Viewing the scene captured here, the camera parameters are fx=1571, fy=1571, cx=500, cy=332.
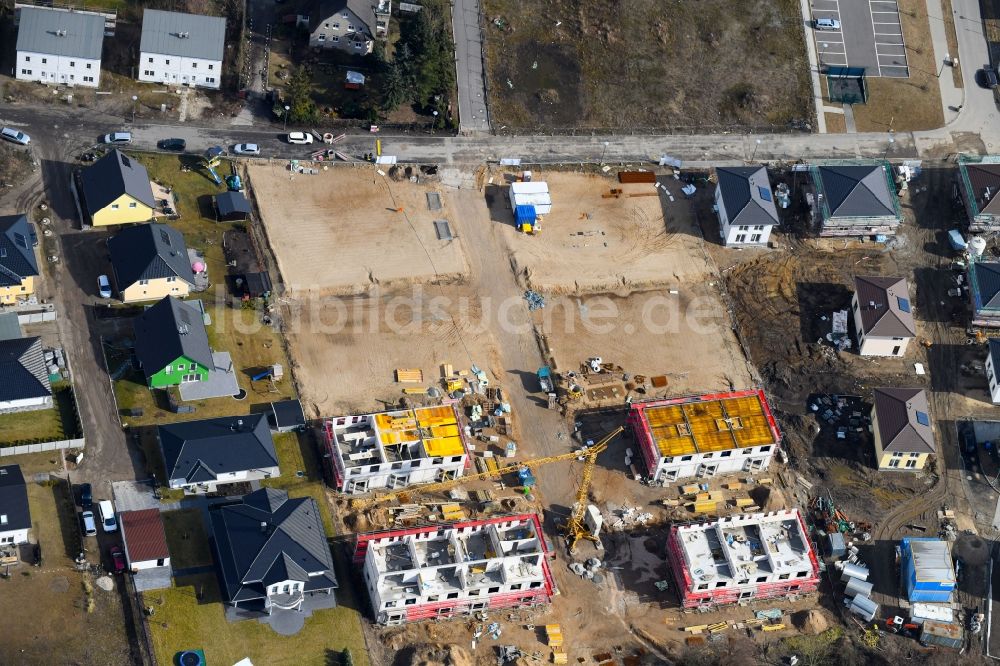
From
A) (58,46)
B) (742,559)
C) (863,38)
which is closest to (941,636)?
Result: (742,559)

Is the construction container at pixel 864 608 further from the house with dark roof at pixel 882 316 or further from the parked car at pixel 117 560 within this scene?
the parked car at pixel 117 560

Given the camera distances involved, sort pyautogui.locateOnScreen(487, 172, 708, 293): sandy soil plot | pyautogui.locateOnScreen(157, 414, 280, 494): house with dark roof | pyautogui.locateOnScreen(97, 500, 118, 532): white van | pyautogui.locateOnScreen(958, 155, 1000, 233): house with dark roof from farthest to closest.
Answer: pyautogui.locateOnScreen(958, 155, 1000, 233): house with dark roof → pyautogui.locateOnScreen(487, 172, 708, 293): sandy soil plot → pyautogui.locateOnScreen(157, 414, 280, 494): house with dark roof → pyautogui.locateOnScreen(97, 500, 118, 532): white van

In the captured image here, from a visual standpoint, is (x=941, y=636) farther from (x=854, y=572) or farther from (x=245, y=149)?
(x=245, y=149)

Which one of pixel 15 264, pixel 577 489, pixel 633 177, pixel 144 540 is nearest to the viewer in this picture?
pixel 144 540

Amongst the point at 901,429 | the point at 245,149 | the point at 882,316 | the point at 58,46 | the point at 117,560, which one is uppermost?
the point at 58,46

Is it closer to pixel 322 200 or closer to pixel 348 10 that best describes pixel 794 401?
pixel 322 200

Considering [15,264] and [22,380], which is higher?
[15,264]

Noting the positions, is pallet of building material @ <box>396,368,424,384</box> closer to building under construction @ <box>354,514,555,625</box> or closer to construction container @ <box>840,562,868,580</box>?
building under construction @ <box>354,514,555,625</box>

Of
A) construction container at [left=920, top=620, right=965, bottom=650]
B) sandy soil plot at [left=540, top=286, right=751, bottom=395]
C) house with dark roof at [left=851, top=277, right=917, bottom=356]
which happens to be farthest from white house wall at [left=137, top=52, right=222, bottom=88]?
construction container at [left=920, top=620, right=965, bottom=650]
